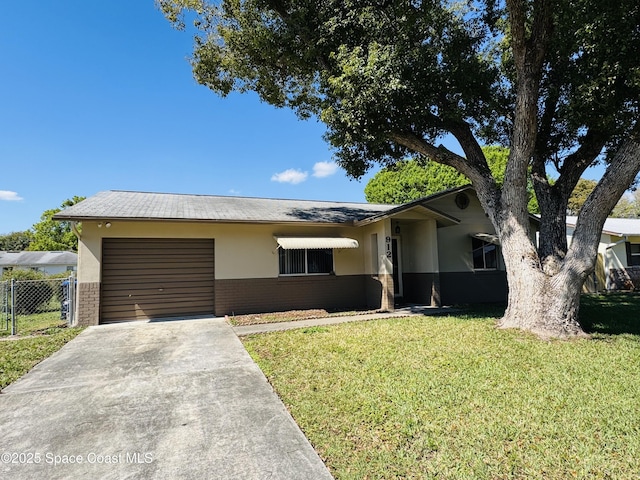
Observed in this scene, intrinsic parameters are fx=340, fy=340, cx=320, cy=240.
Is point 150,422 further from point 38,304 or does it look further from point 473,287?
point 38,304

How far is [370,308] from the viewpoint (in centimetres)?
1421

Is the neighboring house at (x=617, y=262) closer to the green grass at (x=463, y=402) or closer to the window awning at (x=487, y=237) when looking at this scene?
the window awning at (x=487, y=237)

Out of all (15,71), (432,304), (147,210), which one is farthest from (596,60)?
(15,71)

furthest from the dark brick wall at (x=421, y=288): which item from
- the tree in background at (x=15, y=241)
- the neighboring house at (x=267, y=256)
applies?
the tree in background at (x=15, y=241)

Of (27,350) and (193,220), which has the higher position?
(193,220)

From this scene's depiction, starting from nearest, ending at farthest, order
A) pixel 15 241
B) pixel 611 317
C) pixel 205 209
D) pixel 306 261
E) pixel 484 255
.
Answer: pixel 611 317, pixel 205 209, pixel 306 261, pixel 484 255, pixel 15 241

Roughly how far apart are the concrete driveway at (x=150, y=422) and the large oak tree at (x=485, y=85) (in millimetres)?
7203

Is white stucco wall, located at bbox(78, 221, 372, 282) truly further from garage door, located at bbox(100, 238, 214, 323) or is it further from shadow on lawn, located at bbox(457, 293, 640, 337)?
shadow on lawn, located at bbox(457, 293, 640, 337)

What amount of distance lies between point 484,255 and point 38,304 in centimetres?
2044

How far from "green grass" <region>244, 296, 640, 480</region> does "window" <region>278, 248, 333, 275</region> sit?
5476mm

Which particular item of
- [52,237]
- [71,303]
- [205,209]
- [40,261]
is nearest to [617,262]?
[205,209]

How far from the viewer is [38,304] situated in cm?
1503

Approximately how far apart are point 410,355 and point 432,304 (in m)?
7.85

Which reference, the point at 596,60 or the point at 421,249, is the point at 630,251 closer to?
the point at 421,249
